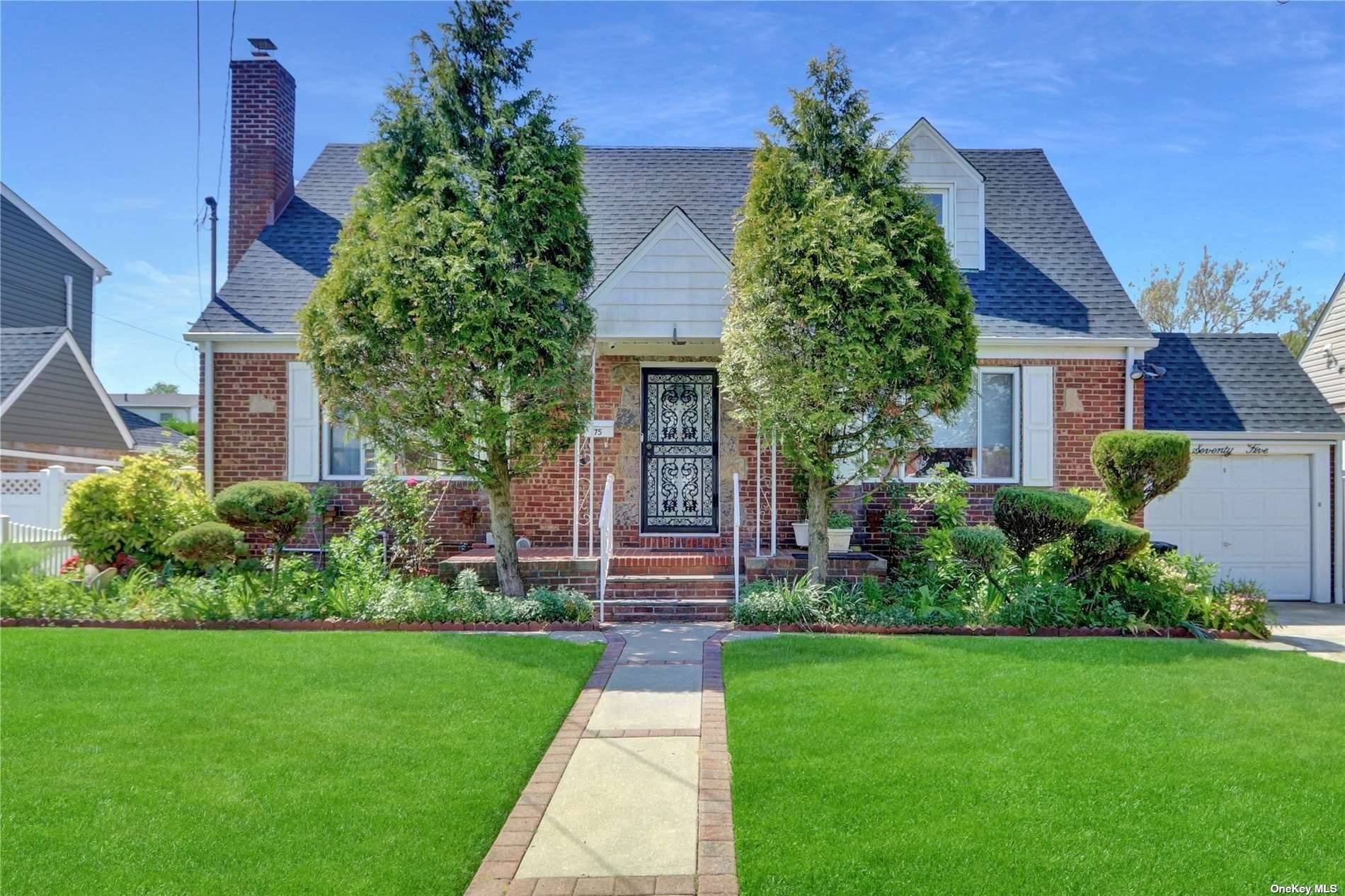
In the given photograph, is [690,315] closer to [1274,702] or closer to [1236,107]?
[1274,702]

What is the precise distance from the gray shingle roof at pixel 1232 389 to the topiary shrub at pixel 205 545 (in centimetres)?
1184

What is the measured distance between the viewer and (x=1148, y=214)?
18.0 meters

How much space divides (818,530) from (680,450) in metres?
3.00

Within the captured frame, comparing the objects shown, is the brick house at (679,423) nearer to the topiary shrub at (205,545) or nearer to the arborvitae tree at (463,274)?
the arborvitae tree at (463,274)

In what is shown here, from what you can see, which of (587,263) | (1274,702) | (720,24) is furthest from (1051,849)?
(720,24)

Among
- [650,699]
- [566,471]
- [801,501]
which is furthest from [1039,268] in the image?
[650,699]

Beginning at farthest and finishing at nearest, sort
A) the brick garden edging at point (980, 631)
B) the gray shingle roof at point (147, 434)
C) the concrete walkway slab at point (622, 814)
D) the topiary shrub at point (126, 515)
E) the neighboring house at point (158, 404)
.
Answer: the neighboring house at point (158, 404), the gray shingle roof at point (147, 434), the topiary shrub at point (126, 515), the brick garden edging at point (980, 631), the concrete walkway slab at point (622, 814)

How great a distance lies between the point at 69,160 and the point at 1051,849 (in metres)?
14.1

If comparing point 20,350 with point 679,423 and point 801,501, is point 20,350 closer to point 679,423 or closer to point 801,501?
point 679,423

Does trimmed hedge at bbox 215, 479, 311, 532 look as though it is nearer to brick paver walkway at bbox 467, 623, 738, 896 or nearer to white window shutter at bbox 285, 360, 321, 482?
white window shutter at bbox 285, 360, 321, 482

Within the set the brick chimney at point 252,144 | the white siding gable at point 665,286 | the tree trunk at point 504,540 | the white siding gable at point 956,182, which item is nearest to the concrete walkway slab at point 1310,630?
the white siding gable at point 956,182

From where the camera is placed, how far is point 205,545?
9023 millimetres

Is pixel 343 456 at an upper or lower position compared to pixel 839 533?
upper

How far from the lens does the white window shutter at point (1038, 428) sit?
11.7 m
